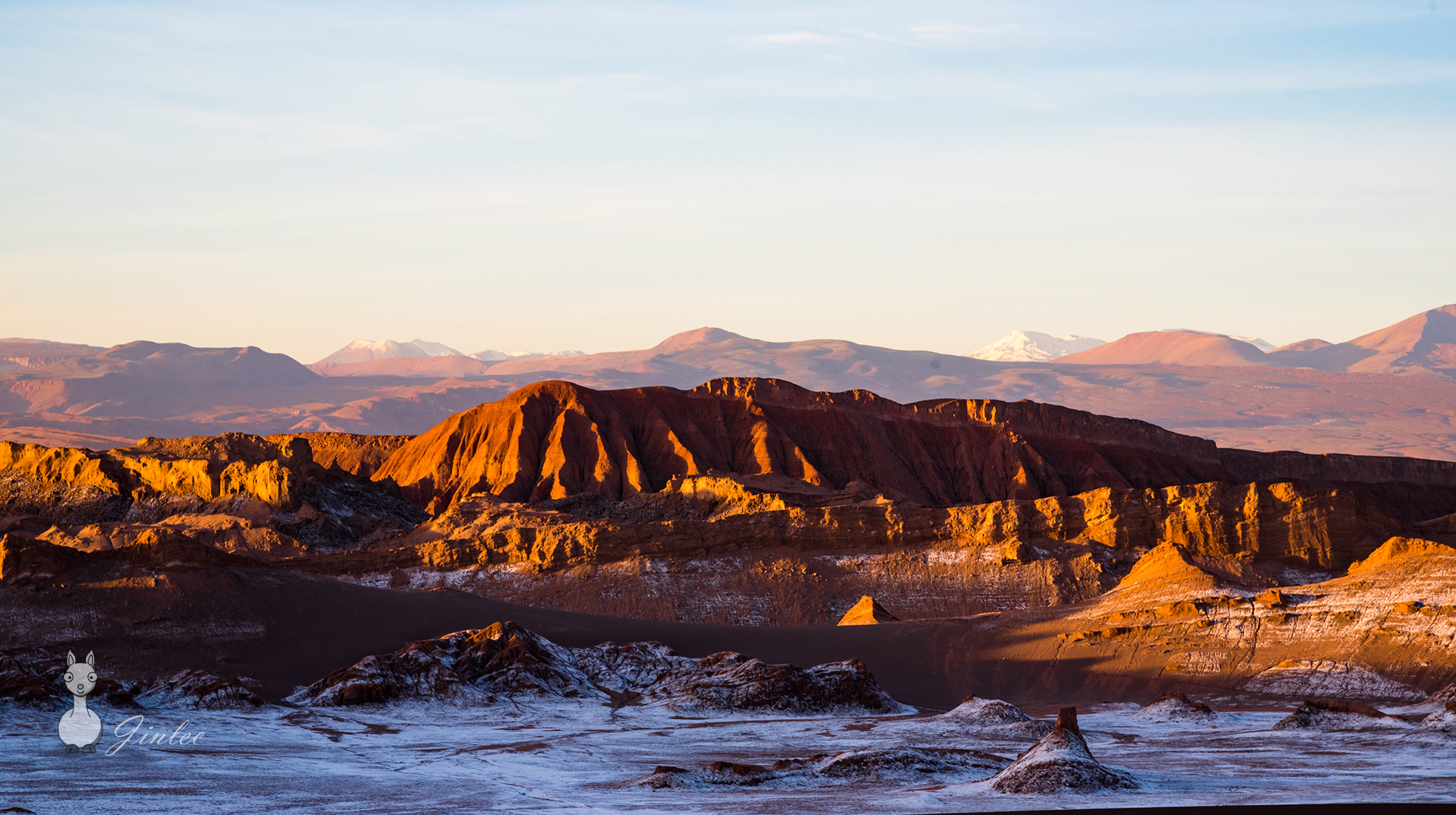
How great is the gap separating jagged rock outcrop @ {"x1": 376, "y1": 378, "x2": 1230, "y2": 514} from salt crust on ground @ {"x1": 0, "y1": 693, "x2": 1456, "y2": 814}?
2138 inches

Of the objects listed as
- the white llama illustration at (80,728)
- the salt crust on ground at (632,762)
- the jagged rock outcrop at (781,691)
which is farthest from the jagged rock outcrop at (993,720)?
the white llama illustration at (80,728)

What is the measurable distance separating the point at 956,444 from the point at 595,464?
28.9m

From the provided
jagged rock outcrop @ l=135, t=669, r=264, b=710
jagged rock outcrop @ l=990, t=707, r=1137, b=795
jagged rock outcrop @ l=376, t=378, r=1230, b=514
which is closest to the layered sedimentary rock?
jagged rock outcrop @ l=376, t=378, r=1230, b=514

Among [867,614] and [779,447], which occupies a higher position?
[779,447]

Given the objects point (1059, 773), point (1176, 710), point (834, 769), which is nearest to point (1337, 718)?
point (1176, 710)

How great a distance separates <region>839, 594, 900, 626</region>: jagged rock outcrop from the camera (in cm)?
6341

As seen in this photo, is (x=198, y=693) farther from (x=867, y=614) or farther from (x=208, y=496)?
(x=208, y=496)

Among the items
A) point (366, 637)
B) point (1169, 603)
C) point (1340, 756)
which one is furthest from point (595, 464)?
point (1340, 756)

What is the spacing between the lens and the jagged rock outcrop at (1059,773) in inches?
1294

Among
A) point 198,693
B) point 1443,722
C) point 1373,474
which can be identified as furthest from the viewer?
point 1373,474

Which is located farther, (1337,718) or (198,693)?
(198,693)

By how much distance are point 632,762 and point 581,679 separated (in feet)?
50.1

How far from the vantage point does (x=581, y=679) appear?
181ft

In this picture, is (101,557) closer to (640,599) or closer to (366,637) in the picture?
(366,637)
